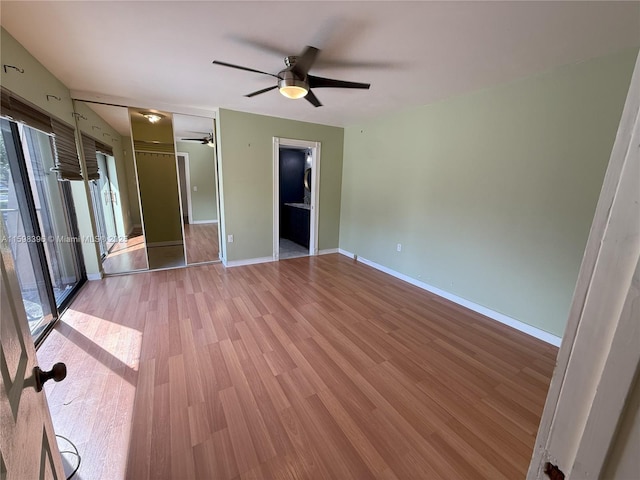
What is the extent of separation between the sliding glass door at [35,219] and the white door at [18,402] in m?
1.69

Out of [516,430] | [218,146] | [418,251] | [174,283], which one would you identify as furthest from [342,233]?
[516,430]

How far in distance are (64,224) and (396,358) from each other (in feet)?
12.5

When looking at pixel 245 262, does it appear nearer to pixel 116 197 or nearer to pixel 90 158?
pixel 116 197

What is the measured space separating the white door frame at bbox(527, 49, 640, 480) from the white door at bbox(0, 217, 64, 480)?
99cm

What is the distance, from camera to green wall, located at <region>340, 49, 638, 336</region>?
2055 millimetres

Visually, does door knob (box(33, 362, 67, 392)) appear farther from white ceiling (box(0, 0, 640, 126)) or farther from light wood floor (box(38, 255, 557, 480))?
white ceiling (box(0, 0, 640, 126))

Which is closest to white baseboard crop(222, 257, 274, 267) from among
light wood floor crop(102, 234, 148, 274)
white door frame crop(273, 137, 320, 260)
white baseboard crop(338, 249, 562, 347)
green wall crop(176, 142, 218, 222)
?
white door frame crop(273, 137, 320, 260)

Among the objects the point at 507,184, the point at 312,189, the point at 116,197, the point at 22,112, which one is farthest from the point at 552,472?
the point at 116,197

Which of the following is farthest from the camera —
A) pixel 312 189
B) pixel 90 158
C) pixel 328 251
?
pixel 328 251

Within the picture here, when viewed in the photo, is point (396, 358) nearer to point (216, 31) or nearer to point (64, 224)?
point (216, 31)

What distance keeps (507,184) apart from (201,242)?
4877 mm

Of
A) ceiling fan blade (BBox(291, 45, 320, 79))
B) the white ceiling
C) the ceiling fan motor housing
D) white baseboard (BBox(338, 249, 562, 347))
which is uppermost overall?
the white ceiling

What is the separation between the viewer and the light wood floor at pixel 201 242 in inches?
170

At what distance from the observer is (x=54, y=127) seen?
101 inches
